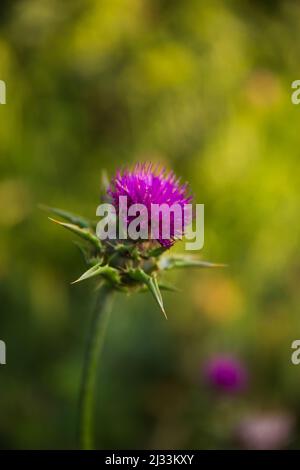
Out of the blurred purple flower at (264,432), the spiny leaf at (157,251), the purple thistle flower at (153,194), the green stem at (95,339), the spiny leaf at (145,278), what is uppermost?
the purple thistle flower at (153,194)

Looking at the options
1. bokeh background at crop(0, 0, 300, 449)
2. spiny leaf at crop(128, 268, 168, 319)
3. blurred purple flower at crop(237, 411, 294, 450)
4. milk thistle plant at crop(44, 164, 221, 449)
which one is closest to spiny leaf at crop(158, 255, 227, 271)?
milk thistle plant at crop(44, 164, 221, 449)

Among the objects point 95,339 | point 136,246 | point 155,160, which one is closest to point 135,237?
point 136,246

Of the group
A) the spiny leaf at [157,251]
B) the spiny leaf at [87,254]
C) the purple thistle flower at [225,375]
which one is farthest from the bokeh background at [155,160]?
the spiny leaf at [157,251]

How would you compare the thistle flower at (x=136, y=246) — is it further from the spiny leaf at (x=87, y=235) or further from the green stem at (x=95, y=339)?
the green stem at (x=95, y=339)

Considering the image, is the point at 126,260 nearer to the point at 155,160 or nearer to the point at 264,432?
the point at 264,432

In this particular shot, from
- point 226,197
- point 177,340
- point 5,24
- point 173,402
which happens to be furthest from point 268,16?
point 173,402

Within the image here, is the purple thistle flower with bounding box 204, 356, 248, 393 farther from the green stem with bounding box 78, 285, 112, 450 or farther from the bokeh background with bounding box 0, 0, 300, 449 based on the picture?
the green stem with bounding box 78, 285, 112, 450

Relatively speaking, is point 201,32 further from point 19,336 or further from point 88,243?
point 88,243
